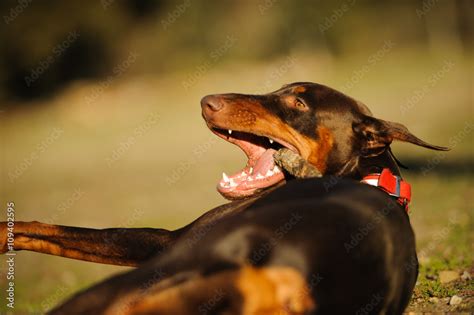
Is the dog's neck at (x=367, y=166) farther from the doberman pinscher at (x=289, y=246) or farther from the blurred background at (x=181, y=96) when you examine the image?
the blurred background at (x=181, y=96)

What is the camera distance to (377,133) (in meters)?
4.85

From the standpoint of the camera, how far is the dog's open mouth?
16.1ft

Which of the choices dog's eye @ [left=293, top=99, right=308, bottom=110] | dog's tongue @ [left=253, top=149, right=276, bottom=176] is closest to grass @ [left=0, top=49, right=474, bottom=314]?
dog's tongue @ [left=253, top=149, right=276, bottom=176]

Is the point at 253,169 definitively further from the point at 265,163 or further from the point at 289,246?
the point at 289,246

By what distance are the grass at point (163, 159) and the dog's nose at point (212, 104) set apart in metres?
1.74

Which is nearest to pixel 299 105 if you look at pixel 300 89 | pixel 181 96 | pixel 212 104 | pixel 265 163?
pixel 300 89

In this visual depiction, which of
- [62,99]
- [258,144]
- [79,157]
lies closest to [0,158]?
[79,157]

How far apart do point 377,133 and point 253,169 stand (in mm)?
843

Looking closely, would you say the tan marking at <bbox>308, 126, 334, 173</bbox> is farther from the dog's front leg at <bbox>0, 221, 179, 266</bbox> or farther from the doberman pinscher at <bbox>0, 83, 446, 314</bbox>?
the dog's front leg at <bbox>0, 221, 179, 266</bbox>

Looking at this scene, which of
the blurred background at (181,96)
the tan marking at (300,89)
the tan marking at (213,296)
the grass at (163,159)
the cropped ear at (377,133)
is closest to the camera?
the tan marking at (213,296)

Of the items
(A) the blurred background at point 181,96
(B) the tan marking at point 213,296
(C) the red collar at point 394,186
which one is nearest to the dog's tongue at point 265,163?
(C) the red collar at point 394,186

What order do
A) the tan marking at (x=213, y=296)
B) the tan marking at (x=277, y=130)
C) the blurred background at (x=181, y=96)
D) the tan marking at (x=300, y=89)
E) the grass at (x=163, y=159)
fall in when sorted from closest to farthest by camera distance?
the tan marking at (x=213, y=296)
the tan marking at (x=277, y=130)
the tan marking at (x=300, y=89)
the grass at (x=163, y=159)
the blurred background at (x=181, y=96)

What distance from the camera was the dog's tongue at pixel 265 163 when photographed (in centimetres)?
507

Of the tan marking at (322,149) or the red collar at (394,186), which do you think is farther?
the tan marking at (322,149)
